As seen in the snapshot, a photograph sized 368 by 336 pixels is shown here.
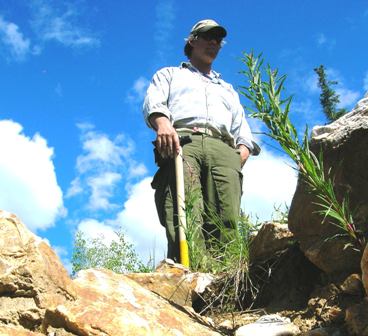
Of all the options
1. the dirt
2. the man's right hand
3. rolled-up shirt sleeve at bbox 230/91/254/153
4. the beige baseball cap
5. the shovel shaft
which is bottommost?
the dirt

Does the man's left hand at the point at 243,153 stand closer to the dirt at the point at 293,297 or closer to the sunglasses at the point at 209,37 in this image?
the sunglasses at the point at 209,37

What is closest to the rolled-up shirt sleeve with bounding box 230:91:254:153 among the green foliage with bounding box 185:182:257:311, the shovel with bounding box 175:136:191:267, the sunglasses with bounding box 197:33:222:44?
the sunglasses with bounding box 197:33:222:44

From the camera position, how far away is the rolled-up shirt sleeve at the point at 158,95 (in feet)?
16.2

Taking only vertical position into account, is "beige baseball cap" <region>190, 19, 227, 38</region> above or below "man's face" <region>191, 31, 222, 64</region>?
above

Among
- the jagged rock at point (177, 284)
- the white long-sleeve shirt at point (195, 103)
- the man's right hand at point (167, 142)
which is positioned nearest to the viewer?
the jagged rock at point (177, 284)

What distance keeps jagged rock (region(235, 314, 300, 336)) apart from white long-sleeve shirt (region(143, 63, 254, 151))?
273 cm

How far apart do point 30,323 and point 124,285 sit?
0.52 metres

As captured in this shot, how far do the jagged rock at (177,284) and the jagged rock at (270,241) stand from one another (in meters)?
0.34

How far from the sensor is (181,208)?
4.31 metres

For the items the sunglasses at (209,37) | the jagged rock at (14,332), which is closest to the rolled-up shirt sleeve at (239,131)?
the sunglasses at (209,37)

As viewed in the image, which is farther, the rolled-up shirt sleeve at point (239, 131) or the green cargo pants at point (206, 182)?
the rolled-up shirt sleeve at point (239, 131)

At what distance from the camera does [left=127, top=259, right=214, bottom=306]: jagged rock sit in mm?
3295

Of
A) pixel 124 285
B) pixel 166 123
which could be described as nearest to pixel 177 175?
pixel 166 123

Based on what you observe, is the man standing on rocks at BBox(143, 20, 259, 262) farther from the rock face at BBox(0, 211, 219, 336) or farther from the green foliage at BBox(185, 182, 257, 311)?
the rock face at BBox(0, 211, 219, 336)
